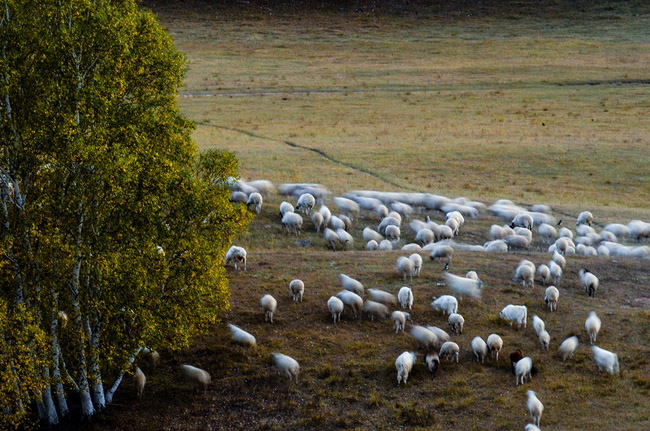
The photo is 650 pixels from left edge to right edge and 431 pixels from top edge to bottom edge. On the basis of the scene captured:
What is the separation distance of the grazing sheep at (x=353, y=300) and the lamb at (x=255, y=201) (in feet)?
31.1

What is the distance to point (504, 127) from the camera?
49938 mm

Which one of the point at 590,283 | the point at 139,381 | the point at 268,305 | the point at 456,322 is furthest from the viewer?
the point at 590,283

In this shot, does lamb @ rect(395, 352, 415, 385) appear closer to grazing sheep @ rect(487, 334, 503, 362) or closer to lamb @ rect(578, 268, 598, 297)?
grazing sheep @ rect(487, 334, 503, 362)

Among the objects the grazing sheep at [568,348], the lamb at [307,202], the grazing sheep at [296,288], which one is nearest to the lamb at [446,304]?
the grazing sheep at [568,348]

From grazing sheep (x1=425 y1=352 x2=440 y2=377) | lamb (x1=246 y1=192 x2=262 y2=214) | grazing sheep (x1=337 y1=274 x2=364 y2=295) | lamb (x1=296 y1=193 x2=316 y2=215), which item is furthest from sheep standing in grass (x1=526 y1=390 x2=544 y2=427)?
lamb (x1=246 y1=192 x2=262 y2=214)

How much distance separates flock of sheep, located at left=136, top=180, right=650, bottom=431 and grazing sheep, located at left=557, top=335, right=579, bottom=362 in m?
0.02

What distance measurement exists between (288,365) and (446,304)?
16.0 feet

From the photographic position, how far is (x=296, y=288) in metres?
20.0

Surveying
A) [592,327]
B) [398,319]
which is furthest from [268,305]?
[592,327]

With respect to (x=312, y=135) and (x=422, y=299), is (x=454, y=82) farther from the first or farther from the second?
(x=422, y=299)

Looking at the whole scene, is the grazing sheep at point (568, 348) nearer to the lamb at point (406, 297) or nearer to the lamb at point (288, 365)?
the lamb at point (406, 297)

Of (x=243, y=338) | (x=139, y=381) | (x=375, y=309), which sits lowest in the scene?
(x=139, y=381)

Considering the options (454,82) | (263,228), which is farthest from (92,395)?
(454,82)

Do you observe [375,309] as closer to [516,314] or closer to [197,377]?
[516,314]
